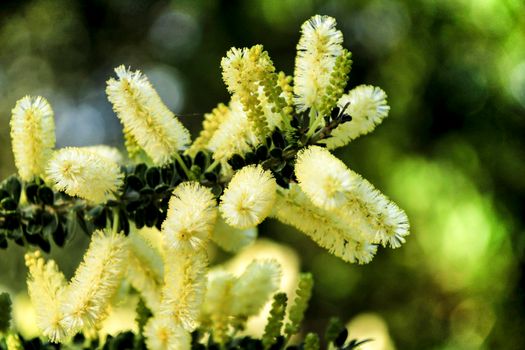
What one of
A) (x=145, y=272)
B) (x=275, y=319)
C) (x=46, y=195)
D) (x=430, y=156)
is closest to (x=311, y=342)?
(x=275, y=319)

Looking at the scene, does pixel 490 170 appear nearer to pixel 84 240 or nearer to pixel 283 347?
pixel 283 347

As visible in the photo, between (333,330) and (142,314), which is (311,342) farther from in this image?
(142,314)

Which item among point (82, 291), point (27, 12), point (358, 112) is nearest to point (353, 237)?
point (358, 112)

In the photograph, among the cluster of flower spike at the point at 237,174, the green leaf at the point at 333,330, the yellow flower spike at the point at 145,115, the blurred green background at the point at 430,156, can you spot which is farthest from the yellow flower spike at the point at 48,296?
the blurred green background at the point at 430,156

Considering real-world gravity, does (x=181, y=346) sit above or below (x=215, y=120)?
below

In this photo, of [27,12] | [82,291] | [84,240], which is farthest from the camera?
[27,12]

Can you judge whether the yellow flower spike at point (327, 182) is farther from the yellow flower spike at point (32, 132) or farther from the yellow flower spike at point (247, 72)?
the yellow flower spike at point (32, 132)

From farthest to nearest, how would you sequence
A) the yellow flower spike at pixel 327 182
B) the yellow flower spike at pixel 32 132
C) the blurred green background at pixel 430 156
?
the blurred green background at pixel 430 156 < the yellow flower spike at pixel 32 132 < the yellow flower spike at pixel 327 182
